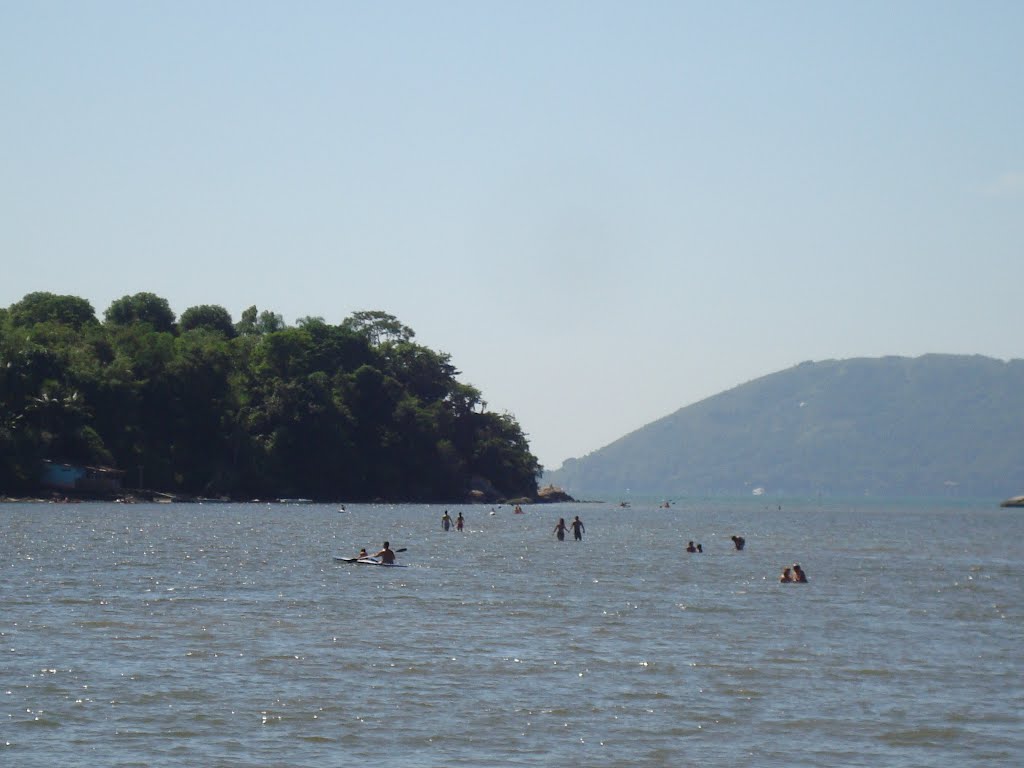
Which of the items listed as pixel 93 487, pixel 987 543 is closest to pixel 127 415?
pixel 93 487

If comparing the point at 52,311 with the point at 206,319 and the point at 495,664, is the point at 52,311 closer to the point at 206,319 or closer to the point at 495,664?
the point at 206,319

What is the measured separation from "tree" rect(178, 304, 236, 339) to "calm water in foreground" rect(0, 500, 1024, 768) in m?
127

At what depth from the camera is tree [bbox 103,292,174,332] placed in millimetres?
181000

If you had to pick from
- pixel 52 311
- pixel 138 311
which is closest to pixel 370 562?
pixel 52 311

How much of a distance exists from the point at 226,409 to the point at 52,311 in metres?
30.4

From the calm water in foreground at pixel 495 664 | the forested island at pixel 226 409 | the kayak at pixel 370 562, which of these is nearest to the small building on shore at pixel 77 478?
the forested island at pixel 226 409

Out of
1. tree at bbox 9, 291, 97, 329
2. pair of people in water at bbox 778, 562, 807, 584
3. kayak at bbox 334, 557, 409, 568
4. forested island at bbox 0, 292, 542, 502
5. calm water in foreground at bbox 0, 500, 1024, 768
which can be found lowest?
calm water in foreground at bbox 0, 500, 1024, 768

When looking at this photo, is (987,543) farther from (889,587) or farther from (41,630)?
(41,630)

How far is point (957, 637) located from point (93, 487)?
355 feet

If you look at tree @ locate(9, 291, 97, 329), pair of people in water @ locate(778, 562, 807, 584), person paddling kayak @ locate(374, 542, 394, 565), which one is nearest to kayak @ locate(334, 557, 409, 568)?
person paddling kayak @ locate(374, 542, 394, 565)

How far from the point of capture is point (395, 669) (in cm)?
3033

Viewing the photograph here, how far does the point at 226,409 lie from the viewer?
151875mm

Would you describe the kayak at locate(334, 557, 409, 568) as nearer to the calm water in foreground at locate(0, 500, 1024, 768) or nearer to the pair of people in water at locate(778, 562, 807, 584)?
the calm water in foreground at locate(0, 500, 1024, 768)

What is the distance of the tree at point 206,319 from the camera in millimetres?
189000
